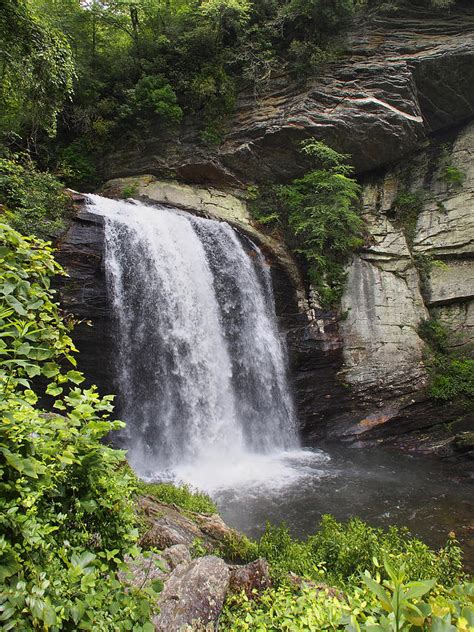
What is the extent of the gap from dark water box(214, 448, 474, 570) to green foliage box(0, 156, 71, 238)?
7.33 meters

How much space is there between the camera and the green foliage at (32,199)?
8977mm

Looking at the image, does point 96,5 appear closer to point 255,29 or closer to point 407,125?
point 255,29

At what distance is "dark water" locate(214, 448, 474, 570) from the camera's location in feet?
22.9

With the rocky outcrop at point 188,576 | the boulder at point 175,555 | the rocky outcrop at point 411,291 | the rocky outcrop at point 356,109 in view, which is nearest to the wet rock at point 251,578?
the rocky outcrop at point 188,576

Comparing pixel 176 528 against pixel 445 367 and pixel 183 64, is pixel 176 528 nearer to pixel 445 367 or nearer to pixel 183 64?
pixel 445 367

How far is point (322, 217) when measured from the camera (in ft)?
45.3

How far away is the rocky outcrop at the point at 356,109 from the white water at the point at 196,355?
339 centimetres

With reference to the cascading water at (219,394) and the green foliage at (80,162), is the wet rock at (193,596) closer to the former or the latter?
the cascading water at (219,394)

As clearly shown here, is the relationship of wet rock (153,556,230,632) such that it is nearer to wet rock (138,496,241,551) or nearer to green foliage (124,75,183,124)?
wet rock (138,496,241,551)

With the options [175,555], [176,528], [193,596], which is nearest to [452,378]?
[176,528]

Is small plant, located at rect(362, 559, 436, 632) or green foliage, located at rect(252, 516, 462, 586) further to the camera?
green foliage, located at rect(252, 516, 462, 586)

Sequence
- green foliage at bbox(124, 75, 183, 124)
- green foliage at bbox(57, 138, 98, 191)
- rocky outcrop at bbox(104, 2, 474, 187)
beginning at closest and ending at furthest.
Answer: rocky outcrop at bbox(104, 2, 474, 187), green foliage at bbox(57, 138, 98, 191), green foliage at bbox(124, 75, 183, 124)

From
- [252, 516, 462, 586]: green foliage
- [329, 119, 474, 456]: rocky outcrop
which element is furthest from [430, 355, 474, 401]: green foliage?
[252, 516, 462, 586]: green foliage

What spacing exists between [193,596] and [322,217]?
1263 centimetres
